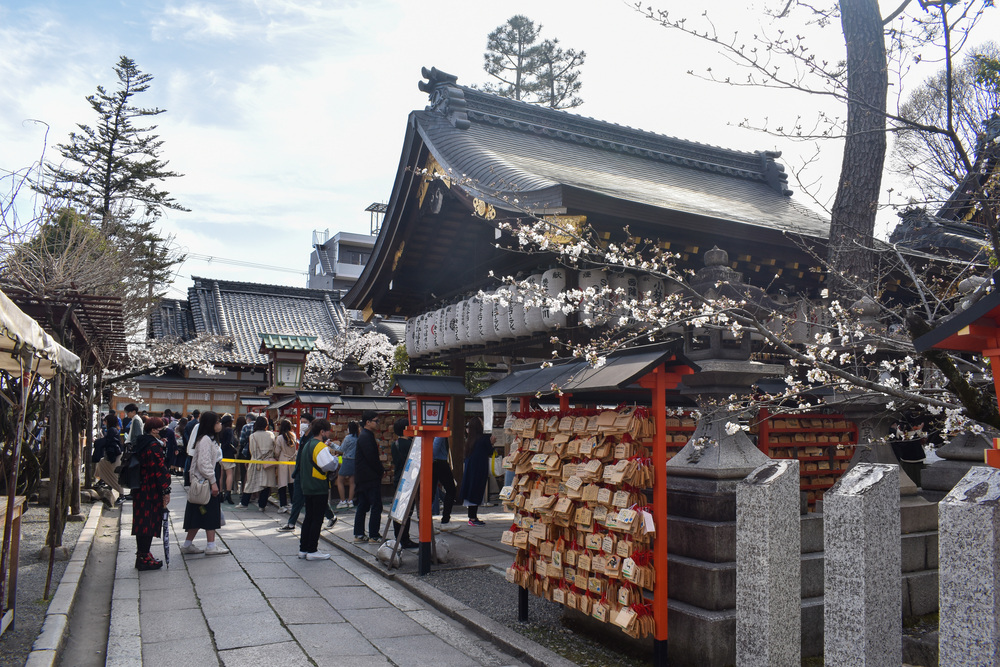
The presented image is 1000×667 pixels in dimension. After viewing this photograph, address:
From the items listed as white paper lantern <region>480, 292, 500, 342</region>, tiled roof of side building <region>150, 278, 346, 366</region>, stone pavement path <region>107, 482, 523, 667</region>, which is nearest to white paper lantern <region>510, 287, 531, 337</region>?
white paper lantern <region>480, 292, 500, 342</region>

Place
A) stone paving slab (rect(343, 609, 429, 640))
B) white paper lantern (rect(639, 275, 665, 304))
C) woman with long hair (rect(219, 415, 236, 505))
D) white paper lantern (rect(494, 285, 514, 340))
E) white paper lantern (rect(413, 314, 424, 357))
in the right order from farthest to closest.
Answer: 1. woman with long hair (rect(219, 415, 236, 505))
2. white paper lantern (rect(413, 314, 424, 357))
3. white paper lantern (rect(494, 285, 514, 340))
4. white paper lantern (rect(639, 275, 665, 304))
5. stone paving slab (rect(343, 609, 429, 640))

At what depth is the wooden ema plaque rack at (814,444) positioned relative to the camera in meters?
8.01

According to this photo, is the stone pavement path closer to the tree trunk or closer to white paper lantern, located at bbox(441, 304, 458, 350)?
white paper lantern, located at bbox(441, 304, 458, 350)

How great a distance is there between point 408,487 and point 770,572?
5.49m

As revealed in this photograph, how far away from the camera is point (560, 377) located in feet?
18.8

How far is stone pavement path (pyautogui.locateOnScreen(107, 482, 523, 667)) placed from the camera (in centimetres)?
528

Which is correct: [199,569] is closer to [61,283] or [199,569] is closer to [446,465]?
[446,465]

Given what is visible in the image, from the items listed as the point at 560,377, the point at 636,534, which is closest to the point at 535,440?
the point at 560,377

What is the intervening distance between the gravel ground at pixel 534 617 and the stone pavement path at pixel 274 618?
38 cm

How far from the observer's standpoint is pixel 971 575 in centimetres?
277

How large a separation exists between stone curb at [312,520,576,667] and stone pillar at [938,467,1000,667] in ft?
9.12

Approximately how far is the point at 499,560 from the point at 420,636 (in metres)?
2.76

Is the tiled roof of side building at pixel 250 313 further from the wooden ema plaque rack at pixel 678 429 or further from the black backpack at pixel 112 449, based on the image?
the wooden ema plaque rack at pixel 678 429

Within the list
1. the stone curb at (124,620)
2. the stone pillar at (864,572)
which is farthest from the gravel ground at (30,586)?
the stone pillar at (864,572)
